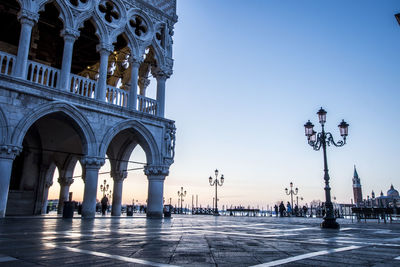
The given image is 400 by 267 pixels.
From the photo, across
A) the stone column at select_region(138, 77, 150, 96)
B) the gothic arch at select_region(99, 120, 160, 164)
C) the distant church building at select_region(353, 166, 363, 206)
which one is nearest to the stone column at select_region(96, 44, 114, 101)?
the gothic arch at select_region(99, 120, 160, 164)

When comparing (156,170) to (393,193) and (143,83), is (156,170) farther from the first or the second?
(393,193)

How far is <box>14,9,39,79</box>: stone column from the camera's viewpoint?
46.5ft

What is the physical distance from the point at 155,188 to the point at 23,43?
9882 millimetres

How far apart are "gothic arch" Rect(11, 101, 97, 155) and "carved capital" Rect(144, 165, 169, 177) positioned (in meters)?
3.68

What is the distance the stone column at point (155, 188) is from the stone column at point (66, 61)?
20.9 feet

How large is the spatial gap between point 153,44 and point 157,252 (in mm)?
16864

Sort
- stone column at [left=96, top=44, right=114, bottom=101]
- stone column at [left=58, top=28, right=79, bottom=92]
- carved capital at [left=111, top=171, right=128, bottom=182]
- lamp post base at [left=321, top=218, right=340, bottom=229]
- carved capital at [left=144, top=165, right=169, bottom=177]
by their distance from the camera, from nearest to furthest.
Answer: lamp post base at [left=321, top=218, right=340, bottom=229] → stone column at [left=58, top=28, right=79, bottom=92] → stone column at [left=96, top=44, right=114, bottom=101] → carved capital at [left=144, top=165, right=169, bottom=177] → carved capital at [left=111, top=171, right=128, bottom=182]

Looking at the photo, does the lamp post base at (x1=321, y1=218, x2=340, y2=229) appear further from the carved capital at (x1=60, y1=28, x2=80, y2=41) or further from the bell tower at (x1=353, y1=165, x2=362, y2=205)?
the bell tower at (x1=353, y1=165, x2=362, y2=205)

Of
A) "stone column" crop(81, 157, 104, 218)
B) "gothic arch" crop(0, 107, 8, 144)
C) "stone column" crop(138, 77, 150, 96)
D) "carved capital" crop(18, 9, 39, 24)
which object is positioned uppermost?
"carved capital" crop(18, 9, 39, 24)

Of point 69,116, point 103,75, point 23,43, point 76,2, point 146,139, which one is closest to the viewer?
point 23,43

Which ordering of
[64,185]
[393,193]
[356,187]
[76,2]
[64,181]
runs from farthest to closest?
[356,187]
[393,193]
[64,185]
[64,181]
[76,2]

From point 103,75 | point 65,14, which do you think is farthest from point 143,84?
point 65,14

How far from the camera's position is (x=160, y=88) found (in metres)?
19.9

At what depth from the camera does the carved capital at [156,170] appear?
60.1 ft
